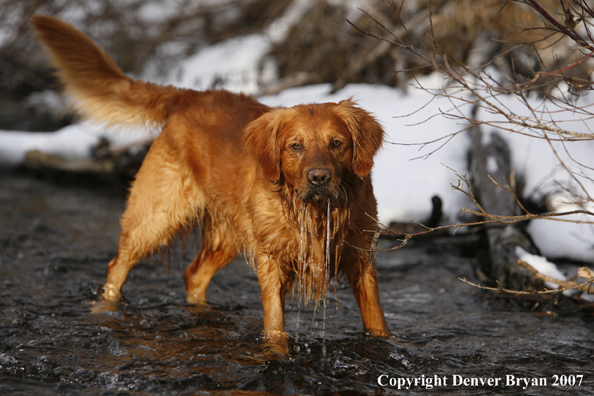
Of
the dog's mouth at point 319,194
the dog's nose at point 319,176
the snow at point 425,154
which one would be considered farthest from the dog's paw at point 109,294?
the dog's nose at point 319,176

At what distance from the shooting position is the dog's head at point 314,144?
317cm

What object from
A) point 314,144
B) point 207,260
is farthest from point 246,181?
point 207,260

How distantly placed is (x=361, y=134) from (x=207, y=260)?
196 centimetres

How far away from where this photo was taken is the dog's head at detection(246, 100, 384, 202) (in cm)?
317

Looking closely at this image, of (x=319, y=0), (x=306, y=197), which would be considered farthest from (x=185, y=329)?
(x=319, y=0)

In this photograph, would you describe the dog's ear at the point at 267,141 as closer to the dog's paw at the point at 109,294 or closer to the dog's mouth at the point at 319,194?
the dog's mouth at the point at 319,194

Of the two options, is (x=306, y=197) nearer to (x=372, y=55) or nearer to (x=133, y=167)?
(x=133, y=167)

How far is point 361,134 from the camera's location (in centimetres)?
341

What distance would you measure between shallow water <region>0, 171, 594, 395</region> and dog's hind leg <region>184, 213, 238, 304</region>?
14cm

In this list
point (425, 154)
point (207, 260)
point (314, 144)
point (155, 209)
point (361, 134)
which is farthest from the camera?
point (425, 154)

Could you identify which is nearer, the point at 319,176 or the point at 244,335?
the point at 319,176

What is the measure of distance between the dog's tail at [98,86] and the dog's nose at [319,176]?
201cm

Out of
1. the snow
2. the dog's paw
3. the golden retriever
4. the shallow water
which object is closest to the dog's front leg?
the golden retriever

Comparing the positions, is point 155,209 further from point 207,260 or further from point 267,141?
point 267,141
